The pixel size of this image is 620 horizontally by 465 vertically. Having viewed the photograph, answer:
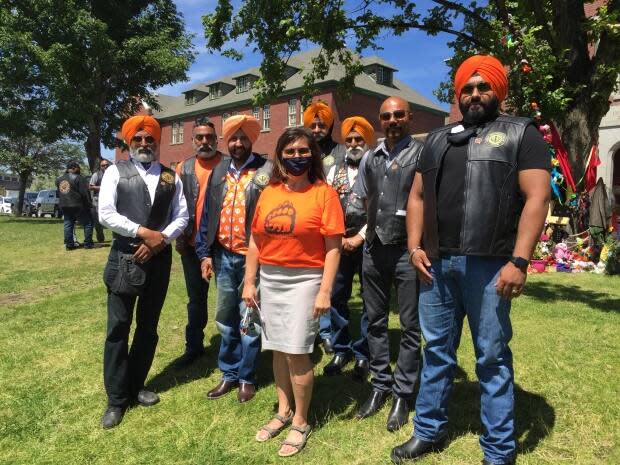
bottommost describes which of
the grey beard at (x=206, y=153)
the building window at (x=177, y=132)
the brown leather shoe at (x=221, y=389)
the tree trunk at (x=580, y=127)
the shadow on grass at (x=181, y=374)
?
the shadow on grass at (x=181, y=374)

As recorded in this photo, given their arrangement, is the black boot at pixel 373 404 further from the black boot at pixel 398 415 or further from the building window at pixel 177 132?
the building window at pixel 177 132

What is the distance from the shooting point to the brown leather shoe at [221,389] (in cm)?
Answer: 399

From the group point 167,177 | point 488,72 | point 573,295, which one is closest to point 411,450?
point 488,72

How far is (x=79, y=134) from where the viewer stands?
2659 cm

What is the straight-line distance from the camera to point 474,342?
284 cm

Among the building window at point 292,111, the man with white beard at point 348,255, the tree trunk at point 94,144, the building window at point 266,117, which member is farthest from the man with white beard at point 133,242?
the building window at point 266,117

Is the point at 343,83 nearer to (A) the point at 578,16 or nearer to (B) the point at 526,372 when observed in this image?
(A) the point at 578,16

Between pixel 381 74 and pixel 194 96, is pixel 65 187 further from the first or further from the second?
pixel 194 96

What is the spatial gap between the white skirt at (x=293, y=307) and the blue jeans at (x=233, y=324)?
2.26 ft

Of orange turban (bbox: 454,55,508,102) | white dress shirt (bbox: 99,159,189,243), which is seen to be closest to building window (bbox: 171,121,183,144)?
white dress shirt (bbox: 99,159,189,243)

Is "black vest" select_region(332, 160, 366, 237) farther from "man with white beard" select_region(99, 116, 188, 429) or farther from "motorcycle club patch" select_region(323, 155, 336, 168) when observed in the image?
"man with white beard" select_region(99, 116, 188, 429)

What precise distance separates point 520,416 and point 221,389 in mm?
2353

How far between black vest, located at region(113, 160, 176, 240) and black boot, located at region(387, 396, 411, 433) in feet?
7.39

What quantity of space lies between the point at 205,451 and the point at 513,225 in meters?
2.41
